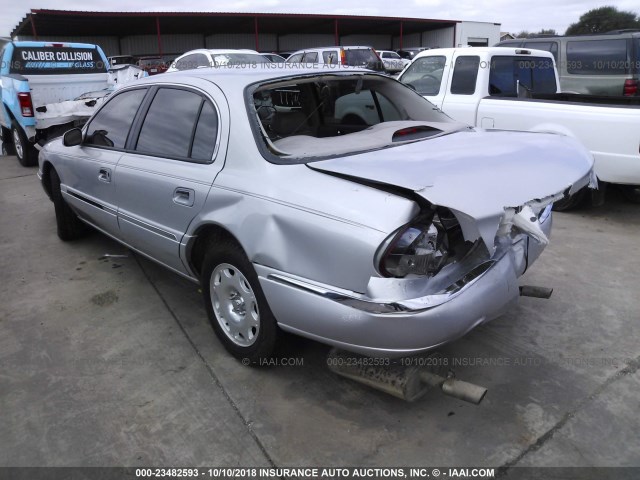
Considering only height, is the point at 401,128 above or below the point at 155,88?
below

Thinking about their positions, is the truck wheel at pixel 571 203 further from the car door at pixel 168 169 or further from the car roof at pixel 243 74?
the car door at pixel 168 169

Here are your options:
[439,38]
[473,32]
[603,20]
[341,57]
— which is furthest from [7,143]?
[603,20]

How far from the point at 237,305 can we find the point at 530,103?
433cm

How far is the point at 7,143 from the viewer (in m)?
10.4

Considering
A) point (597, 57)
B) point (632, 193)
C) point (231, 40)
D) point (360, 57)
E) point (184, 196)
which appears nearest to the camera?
point (184, 196)

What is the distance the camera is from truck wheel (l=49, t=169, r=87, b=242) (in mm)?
4930

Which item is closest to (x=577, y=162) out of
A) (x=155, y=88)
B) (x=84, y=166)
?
(x=155, y=88)

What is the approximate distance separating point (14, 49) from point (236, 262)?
8276 millimetres

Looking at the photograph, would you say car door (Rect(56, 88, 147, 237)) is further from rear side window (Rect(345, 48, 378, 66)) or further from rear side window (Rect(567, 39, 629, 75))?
rear side window (Rect(345, 48, 378, 66))

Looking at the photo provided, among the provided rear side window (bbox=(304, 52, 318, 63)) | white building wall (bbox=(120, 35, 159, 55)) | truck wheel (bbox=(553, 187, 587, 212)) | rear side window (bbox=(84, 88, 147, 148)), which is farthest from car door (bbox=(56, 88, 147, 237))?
white building wall (bbox=(120, 35, 159, 55))

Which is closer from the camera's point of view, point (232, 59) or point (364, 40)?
point (232, 59)

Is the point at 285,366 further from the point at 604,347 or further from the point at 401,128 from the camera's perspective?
the point at 604,347

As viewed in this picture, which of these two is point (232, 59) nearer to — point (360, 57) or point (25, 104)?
point (25, 104)

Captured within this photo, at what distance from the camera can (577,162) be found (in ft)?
9.50
